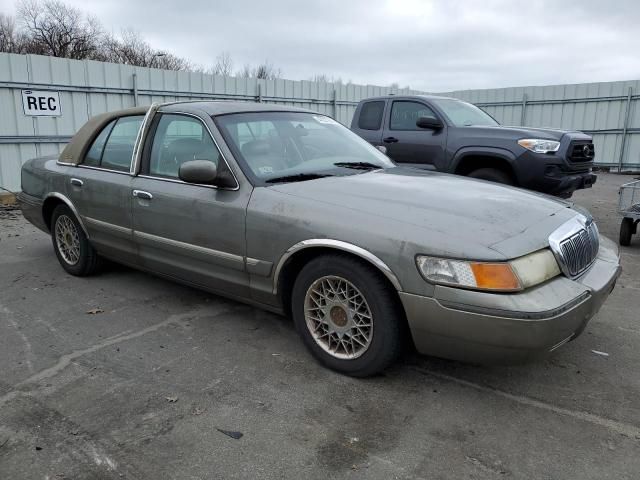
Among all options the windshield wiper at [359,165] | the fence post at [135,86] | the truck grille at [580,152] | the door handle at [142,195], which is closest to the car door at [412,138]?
the truck grille at [580,152]

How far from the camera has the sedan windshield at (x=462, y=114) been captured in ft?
25.2

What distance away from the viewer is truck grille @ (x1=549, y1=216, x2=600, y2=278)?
2867 mm

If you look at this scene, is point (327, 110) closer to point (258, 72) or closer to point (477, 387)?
point (477, 387)

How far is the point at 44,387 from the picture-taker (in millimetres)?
3090

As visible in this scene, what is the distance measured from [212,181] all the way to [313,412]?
164 centimetres

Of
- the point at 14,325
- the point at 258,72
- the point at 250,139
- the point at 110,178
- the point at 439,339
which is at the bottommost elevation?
the point at 14,325

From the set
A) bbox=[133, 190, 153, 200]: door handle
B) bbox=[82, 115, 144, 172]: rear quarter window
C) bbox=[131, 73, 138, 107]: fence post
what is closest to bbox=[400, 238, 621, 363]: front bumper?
bbox=[133, 190, 153, 200]: door handle

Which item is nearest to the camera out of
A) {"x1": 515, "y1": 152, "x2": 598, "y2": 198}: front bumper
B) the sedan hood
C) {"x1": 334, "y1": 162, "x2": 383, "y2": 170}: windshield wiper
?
the sedan hood

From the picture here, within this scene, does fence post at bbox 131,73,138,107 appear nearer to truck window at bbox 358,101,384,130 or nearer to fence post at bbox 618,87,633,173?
truck window at bbox 358,101,384,130

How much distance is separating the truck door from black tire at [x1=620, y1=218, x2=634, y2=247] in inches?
138

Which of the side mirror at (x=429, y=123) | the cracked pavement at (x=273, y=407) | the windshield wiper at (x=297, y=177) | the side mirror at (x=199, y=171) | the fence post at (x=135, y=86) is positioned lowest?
the cracked pavement at (x=273, y=407)

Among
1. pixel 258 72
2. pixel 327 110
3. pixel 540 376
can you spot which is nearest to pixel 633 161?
pixel 327 110

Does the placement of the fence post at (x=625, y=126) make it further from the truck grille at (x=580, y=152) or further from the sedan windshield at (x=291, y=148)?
the sedan windshield at (x=291, y=148)

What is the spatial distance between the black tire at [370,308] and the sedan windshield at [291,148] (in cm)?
75
